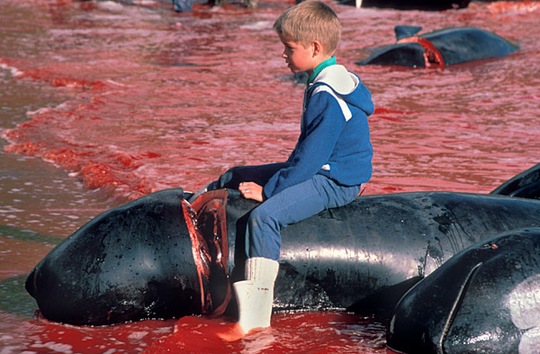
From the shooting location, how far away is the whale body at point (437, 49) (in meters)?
14.7

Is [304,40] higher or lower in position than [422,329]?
higher

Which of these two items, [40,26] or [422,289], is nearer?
[422,289]

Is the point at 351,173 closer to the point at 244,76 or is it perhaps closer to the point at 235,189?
the point at 235,189

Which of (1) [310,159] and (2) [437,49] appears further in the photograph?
(2) [437,49]

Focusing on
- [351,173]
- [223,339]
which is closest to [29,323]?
[223,339]

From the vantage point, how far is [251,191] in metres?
5.13

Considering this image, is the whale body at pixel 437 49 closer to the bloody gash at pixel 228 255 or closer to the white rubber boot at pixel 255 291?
the bloody gash at pixel 228 255

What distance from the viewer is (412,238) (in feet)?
17.2

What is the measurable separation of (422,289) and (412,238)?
0.58m

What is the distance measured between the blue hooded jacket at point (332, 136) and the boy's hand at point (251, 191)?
1.5 inches

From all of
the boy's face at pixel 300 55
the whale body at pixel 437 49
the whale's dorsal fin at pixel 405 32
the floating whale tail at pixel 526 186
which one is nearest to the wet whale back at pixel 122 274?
the boy's face at pixel 300 55

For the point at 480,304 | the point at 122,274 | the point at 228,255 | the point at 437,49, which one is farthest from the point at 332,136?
the point at 437,49

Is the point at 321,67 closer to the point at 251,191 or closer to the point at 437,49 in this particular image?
the point at 251,191

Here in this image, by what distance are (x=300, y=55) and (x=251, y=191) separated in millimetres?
741
